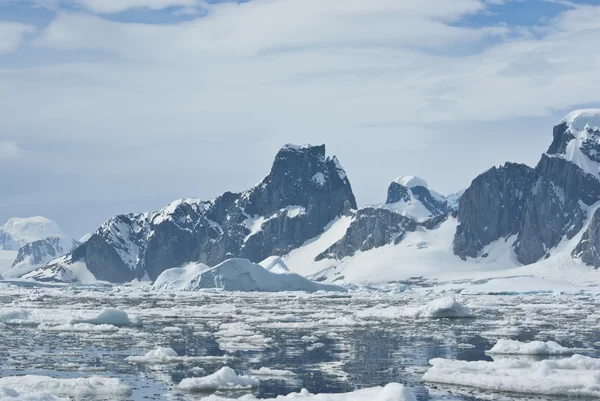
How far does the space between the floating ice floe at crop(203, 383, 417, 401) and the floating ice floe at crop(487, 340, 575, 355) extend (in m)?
16.8

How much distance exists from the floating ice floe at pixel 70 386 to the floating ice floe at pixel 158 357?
8.35 meters

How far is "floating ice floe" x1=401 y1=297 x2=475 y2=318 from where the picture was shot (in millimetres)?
82938

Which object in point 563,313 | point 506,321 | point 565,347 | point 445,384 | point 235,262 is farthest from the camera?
point 235,262

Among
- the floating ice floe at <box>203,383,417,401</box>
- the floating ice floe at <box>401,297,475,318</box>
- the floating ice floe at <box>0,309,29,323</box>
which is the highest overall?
the floating ice floe at <box>0,309,29,323</box>

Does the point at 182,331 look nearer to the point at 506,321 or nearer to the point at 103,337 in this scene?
the point at 103,337

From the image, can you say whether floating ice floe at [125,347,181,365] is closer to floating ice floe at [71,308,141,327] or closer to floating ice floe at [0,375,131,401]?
floating ice floe at [0,375,131,401]

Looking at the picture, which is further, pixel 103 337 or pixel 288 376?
pixel 103 337

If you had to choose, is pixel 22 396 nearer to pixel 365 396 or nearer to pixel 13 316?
pixel 365 396

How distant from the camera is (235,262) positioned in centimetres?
18625

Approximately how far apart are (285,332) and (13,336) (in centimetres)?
1901

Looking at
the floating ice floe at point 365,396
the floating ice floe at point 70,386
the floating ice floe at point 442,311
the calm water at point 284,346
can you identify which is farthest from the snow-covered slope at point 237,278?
the floating ice floe at point 365,396

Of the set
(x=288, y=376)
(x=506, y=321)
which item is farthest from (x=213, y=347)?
(x=506, y=321)

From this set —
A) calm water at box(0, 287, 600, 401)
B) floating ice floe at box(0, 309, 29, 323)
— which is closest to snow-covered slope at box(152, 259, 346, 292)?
calm water at box(0, 287, 600, 401)

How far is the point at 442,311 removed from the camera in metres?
83.4
